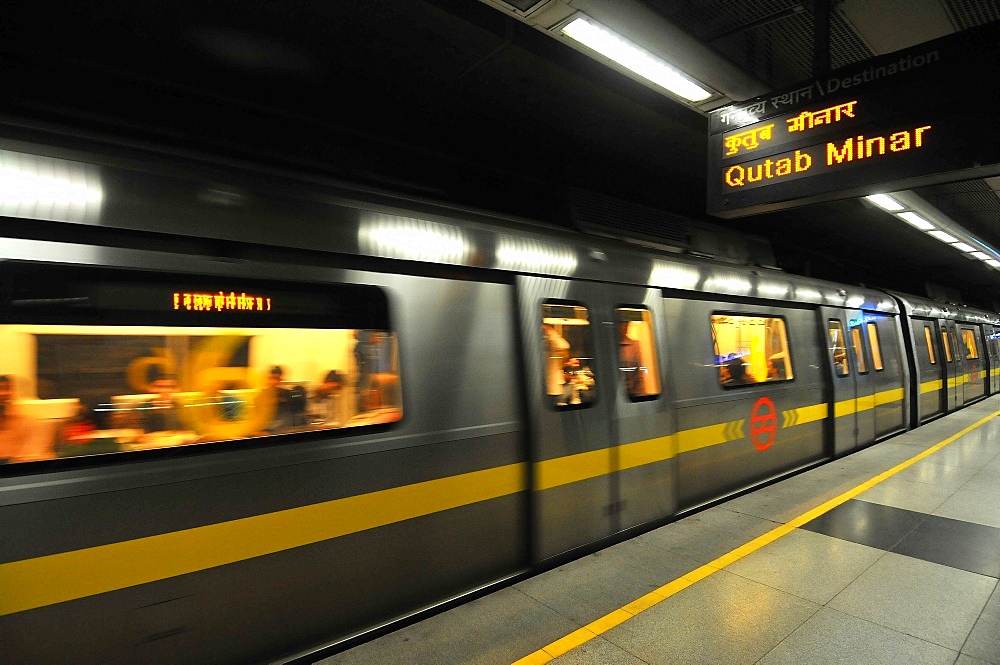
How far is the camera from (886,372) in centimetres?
816

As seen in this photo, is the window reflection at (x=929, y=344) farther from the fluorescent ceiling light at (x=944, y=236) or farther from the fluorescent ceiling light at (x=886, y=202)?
the fluorescent ceiling light at (x=886, y=202)

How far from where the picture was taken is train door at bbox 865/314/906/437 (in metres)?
7.85

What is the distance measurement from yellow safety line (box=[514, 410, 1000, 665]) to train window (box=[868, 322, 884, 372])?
3198 mm

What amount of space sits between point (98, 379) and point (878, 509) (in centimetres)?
603

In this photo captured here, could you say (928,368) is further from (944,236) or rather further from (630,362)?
(630,362)

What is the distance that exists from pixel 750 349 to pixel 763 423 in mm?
807

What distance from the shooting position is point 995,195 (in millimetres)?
7180

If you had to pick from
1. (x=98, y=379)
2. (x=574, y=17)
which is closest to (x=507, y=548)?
(x=98, y=379)

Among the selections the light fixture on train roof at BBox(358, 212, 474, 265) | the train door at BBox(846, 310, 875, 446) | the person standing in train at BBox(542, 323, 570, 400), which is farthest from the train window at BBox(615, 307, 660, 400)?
the train door at BBox(846, 310, 875, 446)

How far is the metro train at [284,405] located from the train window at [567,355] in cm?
2

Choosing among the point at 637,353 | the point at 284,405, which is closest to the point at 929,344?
the point at 637,353

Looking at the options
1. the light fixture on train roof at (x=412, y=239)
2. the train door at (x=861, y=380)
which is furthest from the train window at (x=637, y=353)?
the train door at (x=861, y=380)

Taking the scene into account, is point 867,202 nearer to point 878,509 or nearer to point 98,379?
point 878,509

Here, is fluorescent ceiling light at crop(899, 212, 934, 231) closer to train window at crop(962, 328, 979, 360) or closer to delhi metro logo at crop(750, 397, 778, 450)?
delhi metro logo at crop(750, 397, 778, 450)
